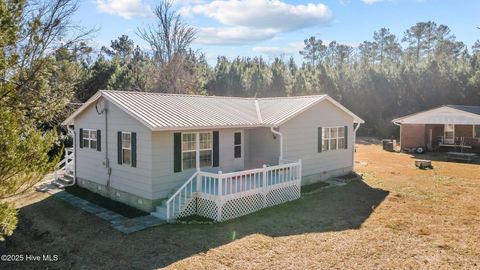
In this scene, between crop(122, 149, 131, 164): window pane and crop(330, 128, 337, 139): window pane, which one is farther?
crop(330, 128, 337, 139): window pane

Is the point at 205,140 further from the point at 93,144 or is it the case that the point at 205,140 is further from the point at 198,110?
the point at 93,144

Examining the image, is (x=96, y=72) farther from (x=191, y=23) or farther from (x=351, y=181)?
(x=351, y=181)

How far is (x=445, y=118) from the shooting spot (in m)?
24.6

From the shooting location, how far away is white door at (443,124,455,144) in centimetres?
2622

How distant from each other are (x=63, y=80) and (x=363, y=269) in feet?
61.5

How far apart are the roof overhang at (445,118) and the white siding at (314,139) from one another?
1087 cm

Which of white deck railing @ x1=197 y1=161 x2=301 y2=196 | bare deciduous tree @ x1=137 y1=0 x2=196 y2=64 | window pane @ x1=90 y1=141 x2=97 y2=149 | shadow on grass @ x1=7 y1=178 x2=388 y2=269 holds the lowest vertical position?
shadow on grass @ x1=7 y1=178 x2=388 y2=269

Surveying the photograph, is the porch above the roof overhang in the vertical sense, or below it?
below

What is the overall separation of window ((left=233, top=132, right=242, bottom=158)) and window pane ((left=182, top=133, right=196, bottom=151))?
6.67 feet

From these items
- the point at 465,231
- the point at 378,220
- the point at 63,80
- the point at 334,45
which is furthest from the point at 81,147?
the point at 334,45

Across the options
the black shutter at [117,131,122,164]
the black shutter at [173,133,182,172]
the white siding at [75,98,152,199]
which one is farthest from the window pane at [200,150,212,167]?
the black shutter at [117,131,122,164]

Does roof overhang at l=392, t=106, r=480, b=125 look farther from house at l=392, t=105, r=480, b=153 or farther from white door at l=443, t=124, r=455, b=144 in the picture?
white door at l=443, t=124, r=455, b=144

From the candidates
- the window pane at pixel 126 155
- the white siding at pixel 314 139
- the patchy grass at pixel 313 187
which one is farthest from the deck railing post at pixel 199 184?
the patchy grass at pixel 313 187

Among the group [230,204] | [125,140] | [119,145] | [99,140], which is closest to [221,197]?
[230,204]
